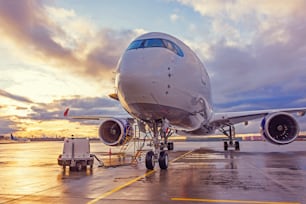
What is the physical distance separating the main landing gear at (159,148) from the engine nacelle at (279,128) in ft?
25.5

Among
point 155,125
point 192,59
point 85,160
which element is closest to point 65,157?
point 85,160

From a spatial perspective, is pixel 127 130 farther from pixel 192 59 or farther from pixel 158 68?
pixel 158 68

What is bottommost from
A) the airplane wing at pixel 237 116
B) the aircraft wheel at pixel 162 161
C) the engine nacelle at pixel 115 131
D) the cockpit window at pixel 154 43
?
the aircraft wheel at pixel 162 161

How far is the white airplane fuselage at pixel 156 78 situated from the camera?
9727 millimetres

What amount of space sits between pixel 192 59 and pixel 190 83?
1.35m

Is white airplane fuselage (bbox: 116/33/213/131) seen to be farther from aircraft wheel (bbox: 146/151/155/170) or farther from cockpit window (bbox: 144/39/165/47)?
aircraft wheel (bbox: 146/151/155/170)

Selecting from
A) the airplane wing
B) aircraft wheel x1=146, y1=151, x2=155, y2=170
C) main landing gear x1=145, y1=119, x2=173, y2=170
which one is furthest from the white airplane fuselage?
the airplane wing

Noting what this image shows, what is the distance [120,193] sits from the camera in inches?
272

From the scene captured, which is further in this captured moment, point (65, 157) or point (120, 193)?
point (65, 157)

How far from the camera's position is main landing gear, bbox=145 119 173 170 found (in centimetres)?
1158

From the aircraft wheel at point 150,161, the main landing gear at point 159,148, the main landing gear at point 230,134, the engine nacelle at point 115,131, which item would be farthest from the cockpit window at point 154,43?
the main landing gear at point 230,134

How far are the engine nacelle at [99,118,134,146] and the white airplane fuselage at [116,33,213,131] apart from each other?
4547mm

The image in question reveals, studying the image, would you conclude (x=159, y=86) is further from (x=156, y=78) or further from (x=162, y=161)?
(x=162, y=161)

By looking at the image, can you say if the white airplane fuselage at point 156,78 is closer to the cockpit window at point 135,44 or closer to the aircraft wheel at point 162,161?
the cockpit window at point 135,44
